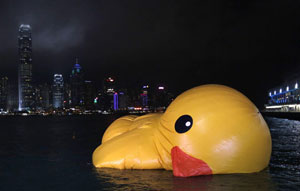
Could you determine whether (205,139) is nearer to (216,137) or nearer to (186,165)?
(216,137)

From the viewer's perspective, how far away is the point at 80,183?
A: 9.77m

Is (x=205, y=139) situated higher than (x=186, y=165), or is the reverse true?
(x=205, y=139)

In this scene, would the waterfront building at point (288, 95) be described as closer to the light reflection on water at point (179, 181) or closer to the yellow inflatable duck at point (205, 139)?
the yellow inflatable duck at point (205, 139)

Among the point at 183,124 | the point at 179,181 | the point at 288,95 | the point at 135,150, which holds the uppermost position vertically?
the point at 288,95

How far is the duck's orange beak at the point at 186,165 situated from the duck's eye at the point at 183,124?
1.76 ft

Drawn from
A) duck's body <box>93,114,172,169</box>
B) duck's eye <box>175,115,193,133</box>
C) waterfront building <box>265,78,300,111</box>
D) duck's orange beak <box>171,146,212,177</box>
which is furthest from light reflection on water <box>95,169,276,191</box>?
waterfront building <box>265,78,300,111</box>

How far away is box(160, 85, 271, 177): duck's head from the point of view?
31.4 ft

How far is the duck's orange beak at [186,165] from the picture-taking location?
9688 mm

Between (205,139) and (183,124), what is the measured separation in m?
0.78

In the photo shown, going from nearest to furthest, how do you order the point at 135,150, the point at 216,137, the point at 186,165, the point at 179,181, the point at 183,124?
the point at 179,181 → the point at 216,137 → the point at 186,165 → the point at 183,124 → the point at 135,150

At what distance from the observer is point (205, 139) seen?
31.4 ft

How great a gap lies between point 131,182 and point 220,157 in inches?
104

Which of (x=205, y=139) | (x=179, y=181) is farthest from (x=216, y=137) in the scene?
(x=179, y=181)

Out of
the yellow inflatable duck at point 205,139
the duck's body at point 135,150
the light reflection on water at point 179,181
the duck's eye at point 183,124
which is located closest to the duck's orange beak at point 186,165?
the yellow inflatable duck at point 205,139
